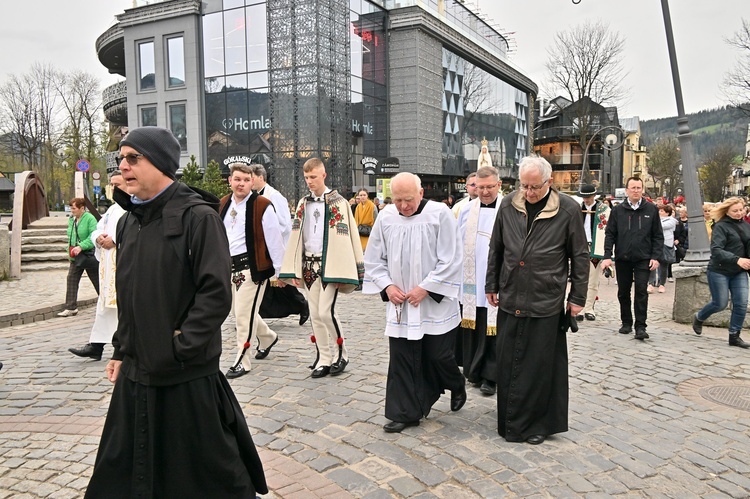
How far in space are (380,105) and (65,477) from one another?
32.4 metres

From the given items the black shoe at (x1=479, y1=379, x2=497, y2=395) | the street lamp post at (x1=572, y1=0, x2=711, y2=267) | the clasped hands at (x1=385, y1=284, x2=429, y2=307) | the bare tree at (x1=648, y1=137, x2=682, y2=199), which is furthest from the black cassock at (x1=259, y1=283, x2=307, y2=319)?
the bare tree at (x1=648, y1=137, x2=682, y2=199)

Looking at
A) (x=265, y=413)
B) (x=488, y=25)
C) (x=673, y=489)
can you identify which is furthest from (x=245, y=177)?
(x=488, y=25)

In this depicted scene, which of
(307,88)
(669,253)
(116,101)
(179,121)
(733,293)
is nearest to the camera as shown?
(733,293)

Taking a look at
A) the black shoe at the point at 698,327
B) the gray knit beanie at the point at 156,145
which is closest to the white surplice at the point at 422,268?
the gray knit beanie at the point at 156,145

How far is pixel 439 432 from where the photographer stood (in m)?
4.63

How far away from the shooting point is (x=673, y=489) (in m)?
3.75

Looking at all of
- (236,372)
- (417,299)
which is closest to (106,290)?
(236,372)

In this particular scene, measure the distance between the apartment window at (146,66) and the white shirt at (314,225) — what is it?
33.3 meters

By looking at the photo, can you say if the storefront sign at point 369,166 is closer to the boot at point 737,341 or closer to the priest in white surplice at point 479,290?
the boot at point 737,341

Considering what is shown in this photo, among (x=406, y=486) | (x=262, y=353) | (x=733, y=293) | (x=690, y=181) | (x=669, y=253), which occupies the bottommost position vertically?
(x=406, y=486)

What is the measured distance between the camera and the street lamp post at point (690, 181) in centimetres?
962

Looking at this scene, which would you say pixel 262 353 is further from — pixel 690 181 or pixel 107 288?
pixel 690 181

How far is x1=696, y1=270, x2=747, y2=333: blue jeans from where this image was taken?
761 centimetres

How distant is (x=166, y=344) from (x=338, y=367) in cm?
377
